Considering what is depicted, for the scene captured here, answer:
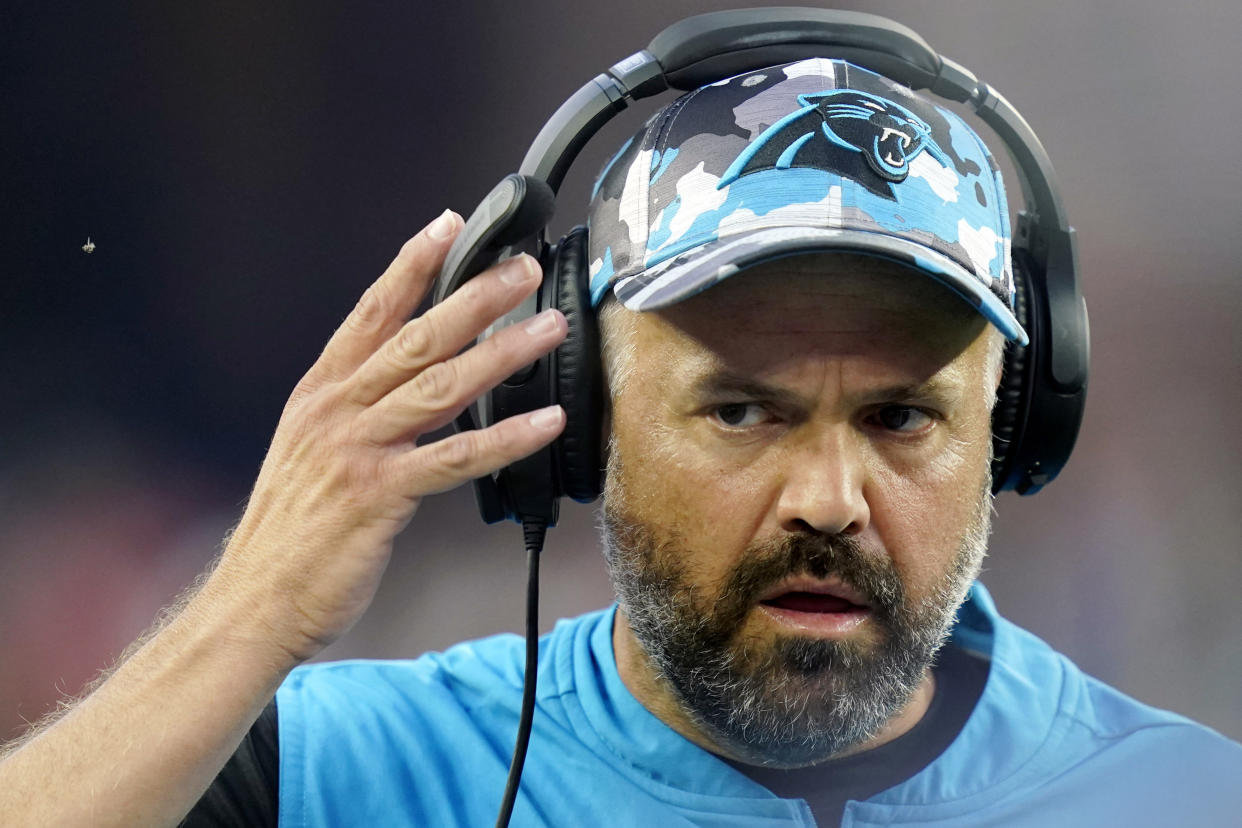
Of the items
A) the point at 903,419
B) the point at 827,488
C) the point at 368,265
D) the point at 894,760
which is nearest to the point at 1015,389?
the point at 903,419

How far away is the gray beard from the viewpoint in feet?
2.85

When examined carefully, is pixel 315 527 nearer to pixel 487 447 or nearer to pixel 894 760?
pixel 487 447

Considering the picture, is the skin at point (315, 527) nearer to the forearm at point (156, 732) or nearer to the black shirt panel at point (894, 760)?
the forearm at point (156, 732)

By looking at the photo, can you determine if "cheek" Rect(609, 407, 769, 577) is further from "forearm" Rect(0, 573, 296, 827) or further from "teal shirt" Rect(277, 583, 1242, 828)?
"forearm" Rect(0, 573, 296, 827)

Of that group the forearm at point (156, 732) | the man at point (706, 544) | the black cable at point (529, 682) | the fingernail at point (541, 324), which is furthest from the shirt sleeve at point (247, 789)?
the fingernail at point (541, 324)

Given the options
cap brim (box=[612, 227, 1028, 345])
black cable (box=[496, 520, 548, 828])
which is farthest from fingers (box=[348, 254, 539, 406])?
black cable (box=[496, 520, 548, 828])

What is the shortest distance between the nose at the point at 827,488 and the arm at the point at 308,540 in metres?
0.22

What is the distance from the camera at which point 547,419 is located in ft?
2.46

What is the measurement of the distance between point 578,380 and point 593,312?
0.23ft

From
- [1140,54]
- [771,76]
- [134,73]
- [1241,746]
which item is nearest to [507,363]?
[771,76]

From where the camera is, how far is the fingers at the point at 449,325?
75 cm

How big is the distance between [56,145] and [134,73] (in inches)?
6.2

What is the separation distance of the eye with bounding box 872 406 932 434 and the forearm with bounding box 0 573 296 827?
0.54 m

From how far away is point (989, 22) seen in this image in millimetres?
1556
